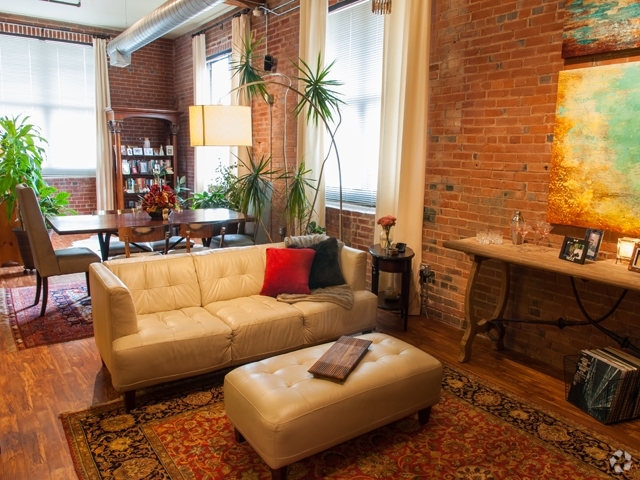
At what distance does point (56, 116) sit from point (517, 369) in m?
7.73

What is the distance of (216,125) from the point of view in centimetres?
421

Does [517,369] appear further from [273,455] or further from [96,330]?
[96,330]

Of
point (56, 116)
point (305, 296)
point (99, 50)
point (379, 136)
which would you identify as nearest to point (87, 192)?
point (56, 116)

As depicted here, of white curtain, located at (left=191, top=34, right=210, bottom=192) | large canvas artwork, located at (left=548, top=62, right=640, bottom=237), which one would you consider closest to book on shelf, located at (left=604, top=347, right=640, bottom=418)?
large canvas artwork, located at (left=548, top=62, right=640, bottom=237)

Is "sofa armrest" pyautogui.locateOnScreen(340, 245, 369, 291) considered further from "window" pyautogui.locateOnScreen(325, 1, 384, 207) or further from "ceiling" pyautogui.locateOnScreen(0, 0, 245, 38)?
"ceiling" pyautogui.locateOnScreen(0, 0, 245, 38)

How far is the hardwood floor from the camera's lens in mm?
2439

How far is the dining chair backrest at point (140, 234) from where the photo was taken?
14.2 feet

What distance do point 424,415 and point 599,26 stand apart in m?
2.47

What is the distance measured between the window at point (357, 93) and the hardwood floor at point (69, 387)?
1.66 m

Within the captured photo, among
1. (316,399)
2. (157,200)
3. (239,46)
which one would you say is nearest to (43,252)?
(157,200)

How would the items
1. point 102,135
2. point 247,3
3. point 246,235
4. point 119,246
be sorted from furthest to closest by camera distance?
point 102,135 < point 247,3 < point 246,235 < point 119,246

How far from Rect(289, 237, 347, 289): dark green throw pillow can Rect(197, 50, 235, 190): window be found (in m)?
4.09

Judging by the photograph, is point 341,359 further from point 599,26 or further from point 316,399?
point 599,26

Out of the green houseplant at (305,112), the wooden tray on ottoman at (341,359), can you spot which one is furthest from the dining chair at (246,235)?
the wooden tray on ottoman at (341,359)
